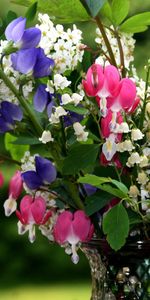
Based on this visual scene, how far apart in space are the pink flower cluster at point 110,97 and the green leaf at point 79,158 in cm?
2

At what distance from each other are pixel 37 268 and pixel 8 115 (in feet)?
5.90

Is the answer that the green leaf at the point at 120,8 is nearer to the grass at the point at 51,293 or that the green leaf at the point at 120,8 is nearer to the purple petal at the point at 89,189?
the purple petal at the point at 89,189

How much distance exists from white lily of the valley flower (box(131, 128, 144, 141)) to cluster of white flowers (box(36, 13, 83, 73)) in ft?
0.28

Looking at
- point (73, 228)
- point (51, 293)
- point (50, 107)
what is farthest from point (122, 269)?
point (51, 293)

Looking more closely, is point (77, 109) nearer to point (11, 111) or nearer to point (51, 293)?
point (11, 111)

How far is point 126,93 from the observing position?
65cm

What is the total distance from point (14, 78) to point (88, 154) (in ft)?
0.31

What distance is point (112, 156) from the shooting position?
0.66 m

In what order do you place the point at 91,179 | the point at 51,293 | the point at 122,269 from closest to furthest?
1. the point at 91,179
2. the point at 122,269
3. the point at 51,293

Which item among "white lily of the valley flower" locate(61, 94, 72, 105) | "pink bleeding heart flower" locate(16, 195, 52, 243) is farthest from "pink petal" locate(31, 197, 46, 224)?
"white lily of the valley flower" locate(61, 94, 72, 105)

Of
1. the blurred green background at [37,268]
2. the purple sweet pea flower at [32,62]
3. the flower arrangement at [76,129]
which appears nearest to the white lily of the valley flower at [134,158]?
the flower arrangement at [76,129]

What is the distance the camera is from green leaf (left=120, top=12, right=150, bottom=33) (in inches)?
27.9

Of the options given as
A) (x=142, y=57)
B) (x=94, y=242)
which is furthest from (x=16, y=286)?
(x=94, y=242)

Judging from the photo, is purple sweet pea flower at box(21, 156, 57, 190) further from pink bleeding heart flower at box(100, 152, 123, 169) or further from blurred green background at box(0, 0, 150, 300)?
blurred green background at box(0, 0, 150, 300)
